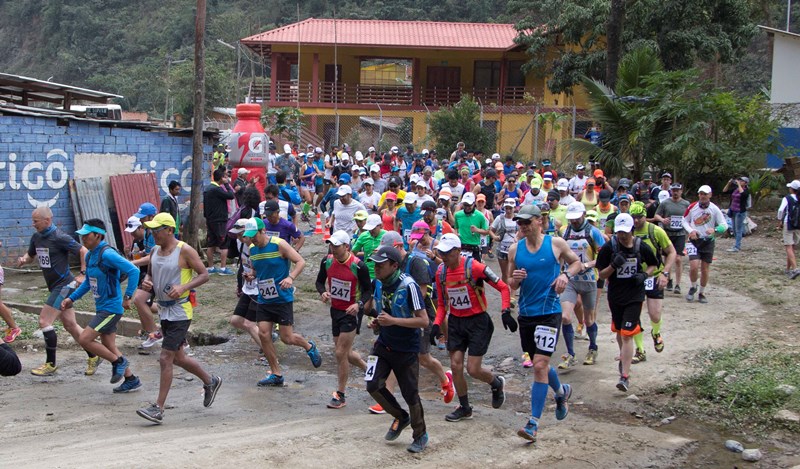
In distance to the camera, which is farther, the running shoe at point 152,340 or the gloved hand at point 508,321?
the running shoe at point 152,340

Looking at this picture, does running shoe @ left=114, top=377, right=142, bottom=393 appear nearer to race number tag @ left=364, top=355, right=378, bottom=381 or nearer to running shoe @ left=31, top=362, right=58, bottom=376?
running shoe @ left=31, top=362, right=58, bottom=376

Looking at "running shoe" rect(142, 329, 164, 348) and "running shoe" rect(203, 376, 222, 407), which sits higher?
"running shoe" rect(203, 376, 222, 407)

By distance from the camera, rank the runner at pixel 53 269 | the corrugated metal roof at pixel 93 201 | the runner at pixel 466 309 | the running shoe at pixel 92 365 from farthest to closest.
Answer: the corrugated metal roof at pixel 93 201, the running shoe at pixel 92 365, the runner at pixel 53 269, the runner at pixel 466 309

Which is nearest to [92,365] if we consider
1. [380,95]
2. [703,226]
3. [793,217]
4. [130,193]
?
[130,193]

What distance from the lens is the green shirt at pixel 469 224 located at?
531 inches

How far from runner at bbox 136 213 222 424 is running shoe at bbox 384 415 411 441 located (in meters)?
2.07

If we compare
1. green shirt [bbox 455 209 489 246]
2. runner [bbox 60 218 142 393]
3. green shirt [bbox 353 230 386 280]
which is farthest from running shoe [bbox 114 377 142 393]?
green shirt [bbox 455 209 489 246]

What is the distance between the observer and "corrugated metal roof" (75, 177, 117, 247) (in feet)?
57.7

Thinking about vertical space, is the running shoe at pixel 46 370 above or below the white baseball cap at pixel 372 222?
below

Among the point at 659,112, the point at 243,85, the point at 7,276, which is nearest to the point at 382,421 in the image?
the point at 7,276

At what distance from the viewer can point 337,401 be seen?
9.12 meters

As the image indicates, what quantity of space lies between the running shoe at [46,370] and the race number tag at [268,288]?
2.71m

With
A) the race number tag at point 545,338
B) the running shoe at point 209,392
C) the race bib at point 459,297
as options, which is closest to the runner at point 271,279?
the running shoe at point 209,392

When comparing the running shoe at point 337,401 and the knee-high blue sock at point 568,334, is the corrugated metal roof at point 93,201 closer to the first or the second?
the running shoe at point 337,401
